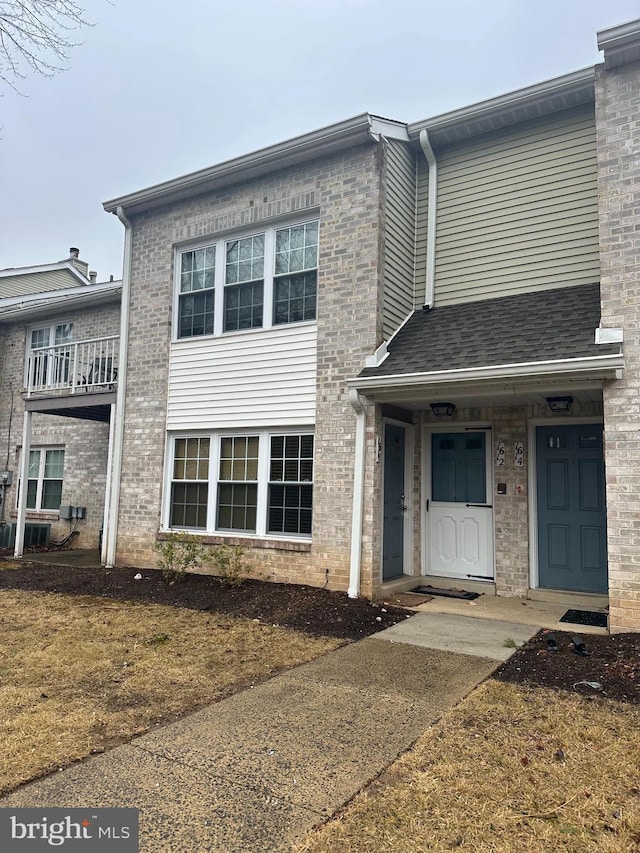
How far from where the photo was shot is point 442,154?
8.56m

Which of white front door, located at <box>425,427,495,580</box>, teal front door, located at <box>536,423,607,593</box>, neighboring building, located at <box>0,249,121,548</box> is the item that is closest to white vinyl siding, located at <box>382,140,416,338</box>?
white front door, located at <box>425,427,495,580</box>

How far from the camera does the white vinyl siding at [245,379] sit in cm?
830

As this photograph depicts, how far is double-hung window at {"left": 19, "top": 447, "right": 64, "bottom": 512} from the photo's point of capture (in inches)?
537

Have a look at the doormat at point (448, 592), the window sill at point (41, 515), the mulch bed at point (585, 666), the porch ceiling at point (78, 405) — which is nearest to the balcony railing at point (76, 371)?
the porch ceiling at point (78, 405)

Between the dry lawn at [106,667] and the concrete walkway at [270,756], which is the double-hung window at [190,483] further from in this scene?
the concrete walkway at [270,756]

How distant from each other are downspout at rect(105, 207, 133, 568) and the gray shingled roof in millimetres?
4593

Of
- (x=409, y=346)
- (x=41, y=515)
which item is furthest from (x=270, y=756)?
(x=41, y=515)

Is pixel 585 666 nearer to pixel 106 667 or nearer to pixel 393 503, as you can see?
pixel 393 503

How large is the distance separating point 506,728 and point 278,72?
1577 centimetres

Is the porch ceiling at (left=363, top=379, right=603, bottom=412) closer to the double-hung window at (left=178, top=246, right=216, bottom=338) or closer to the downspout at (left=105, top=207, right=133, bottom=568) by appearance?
the double-hung window at (left=178, top=246, right=216, bottom=338)

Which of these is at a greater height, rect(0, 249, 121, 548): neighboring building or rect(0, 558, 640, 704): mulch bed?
rect(0, 249, 121, 548): neighboring building

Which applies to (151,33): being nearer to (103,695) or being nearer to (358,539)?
(358,539)

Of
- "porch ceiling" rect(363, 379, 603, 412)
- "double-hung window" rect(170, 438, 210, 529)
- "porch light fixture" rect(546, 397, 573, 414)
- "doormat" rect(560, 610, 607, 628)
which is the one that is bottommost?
"doormat" rect(560, 610, 607, 628)

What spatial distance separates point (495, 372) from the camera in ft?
20.9
